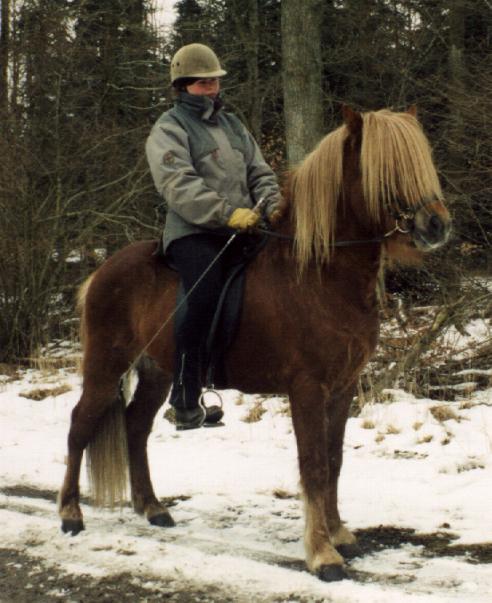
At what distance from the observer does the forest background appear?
10.2m

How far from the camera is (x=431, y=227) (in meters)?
3.68

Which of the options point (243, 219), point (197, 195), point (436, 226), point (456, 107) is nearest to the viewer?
point (436, 226)

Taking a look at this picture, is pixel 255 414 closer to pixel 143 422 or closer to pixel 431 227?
pixel 143 422

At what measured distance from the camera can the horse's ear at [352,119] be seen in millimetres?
3785

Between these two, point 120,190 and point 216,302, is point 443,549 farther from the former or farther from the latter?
point 120,190

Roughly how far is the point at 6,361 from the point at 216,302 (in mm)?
7889

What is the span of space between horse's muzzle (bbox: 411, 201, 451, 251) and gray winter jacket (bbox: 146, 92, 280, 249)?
1.10 metres

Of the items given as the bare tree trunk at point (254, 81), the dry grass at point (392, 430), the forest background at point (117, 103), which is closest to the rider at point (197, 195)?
the dry grass at point (392, 430)

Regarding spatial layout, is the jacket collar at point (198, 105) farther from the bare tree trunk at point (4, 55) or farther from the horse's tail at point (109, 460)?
the bare tree trunk at point (4, 55)

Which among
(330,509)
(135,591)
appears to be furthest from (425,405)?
(135,591)

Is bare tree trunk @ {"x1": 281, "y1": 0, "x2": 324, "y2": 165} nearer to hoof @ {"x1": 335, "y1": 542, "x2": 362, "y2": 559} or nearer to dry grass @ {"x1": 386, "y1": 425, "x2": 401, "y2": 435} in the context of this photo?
dry grass @ {"x1": 386, "y1": 425, "x2": 401, "y2": 435}

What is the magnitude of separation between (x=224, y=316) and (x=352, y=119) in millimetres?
1291


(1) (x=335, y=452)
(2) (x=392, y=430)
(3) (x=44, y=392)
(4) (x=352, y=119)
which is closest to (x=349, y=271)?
(4) (x=352, y=119)

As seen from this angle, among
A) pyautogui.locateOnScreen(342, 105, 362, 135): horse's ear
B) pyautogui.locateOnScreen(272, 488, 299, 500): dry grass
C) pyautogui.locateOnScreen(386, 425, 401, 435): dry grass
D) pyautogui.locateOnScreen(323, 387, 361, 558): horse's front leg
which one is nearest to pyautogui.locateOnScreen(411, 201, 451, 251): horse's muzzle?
pyautogui.locateOnScreen(342, 105, 362, 135): horse's ear
